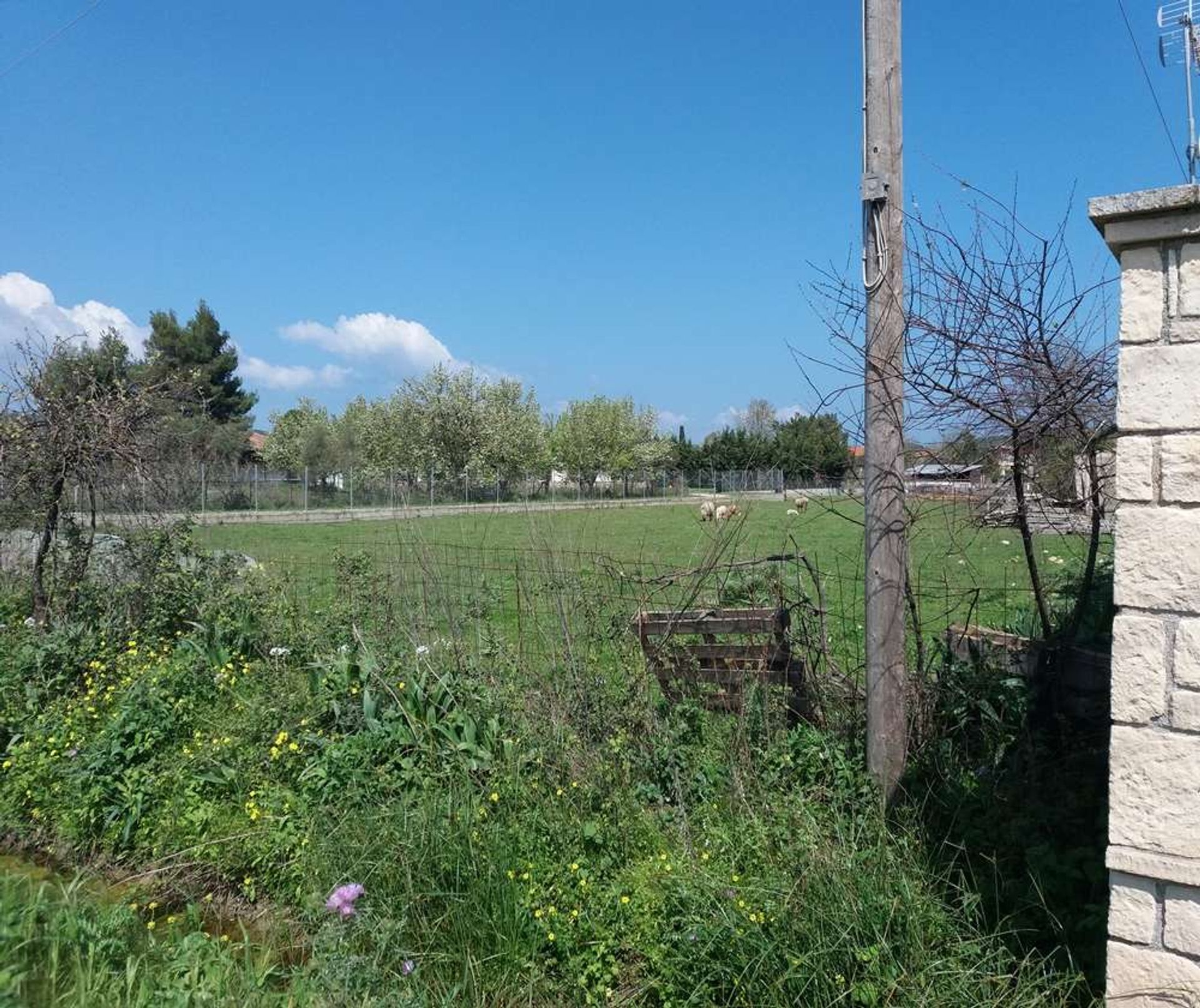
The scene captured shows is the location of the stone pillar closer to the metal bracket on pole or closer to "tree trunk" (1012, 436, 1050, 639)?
the metal bracket on pole

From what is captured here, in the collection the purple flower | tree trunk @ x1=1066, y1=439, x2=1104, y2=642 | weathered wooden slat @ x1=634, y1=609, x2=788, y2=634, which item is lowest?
the purple flower

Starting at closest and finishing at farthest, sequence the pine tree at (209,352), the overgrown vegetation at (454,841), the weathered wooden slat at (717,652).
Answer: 1. the overgrown vegetation at (454,841)
2. the weathered wooden slat at (717,652)
3. the pine tree at (209,352)

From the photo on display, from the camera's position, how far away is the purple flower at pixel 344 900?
3.71m

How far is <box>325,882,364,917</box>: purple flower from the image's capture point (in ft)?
12.2

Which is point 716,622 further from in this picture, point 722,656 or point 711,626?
point 722,656

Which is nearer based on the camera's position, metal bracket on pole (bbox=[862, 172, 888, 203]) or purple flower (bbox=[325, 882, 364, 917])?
→ purple flower (bbox=[325, 882, 364, 917])

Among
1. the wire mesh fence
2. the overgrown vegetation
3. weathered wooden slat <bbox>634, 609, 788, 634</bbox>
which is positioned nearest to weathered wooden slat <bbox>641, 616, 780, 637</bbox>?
weathered wooden slat <bbox>634, 609, 788, 634</bbox>

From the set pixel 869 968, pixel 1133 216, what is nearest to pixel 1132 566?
pixel 1133 216

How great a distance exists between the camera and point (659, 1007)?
134 inches

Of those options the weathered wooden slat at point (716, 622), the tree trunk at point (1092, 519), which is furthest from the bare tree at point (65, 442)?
the tree trunk at point (1092, 519)

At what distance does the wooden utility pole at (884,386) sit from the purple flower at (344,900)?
2.33m

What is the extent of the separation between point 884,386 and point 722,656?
62.7 inches

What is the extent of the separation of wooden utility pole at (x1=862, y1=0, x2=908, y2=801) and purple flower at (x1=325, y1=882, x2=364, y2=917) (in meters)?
2.33

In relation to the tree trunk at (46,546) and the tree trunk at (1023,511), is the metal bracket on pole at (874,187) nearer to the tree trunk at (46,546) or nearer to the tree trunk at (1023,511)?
the tree trunk at (1023,511)
